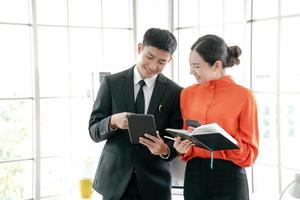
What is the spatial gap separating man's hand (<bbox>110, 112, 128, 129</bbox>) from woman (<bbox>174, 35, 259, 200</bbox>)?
26cm

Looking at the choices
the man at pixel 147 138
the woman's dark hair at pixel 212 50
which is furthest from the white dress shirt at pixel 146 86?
the woman's dark hair at pixel 212 50

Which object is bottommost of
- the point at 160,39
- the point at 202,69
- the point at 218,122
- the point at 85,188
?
the point at 85,188

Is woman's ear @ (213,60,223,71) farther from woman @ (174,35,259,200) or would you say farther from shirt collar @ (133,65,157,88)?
shirt collar @ (133,65,157,88)

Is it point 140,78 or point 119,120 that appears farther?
point 140,78

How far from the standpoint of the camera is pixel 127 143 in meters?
1.97

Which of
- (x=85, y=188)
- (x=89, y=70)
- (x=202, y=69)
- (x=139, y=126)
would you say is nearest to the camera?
(x=139, y=126)

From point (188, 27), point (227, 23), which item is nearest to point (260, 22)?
point (227, 23)

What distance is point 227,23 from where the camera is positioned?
3570mm

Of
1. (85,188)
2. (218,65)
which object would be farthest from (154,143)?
(85,188)

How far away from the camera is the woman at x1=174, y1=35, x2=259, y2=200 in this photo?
185 centimetres

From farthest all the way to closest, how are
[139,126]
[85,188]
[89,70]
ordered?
[89,70]
[85,188]
[139,126]

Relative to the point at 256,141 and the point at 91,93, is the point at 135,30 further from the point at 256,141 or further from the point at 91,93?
the point at 256,141

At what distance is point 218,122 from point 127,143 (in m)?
0.45

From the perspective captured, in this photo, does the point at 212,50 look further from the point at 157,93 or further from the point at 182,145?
the point at 182,145
